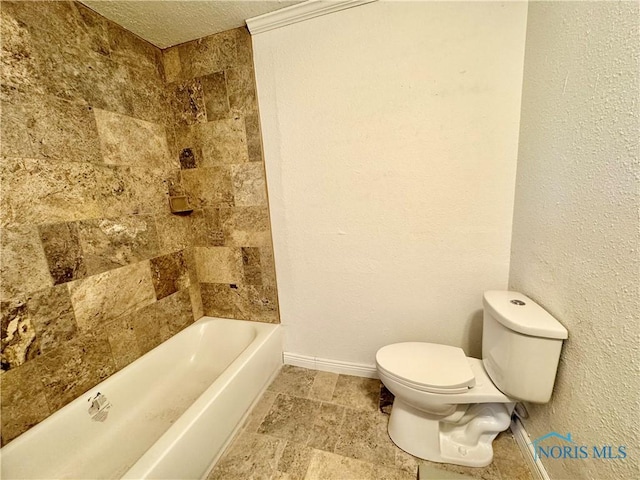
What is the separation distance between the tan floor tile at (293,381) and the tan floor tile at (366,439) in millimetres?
315

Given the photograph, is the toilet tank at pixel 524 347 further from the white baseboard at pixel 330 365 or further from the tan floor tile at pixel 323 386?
the tan floor tile at pixel 323 386

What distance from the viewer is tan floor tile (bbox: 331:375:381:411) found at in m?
1.32

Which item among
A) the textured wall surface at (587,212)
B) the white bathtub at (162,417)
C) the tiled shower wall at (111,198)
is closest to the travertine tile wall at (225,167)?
the tiled shower wall at (111,198)

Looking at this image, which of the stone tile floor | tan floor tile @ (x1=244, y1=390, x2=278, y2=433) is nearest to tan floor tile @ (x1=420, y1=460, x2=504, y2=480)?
the stone tile floor

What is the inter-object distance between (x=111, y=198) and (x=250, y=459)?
58.6 inches

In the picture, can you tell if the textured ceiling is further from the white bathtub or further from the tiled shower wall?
the white bathtub

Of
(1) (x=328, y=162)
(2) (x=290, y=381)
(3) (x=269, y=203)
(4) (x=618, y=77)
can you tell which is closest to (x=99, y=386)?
(2) (x=290, y=381)

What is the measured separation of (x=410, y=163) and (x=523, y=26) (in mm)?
731

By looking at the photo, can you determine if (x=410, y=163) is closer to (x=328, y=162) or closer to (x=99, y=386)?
(x=328, y=162)

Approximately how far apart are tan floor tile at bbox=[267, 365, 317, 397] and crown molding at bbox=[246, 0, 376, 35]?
2.15 m

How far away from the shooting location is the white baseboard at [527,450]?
924 millimetres

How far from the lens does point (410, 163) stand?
1238 millimetres

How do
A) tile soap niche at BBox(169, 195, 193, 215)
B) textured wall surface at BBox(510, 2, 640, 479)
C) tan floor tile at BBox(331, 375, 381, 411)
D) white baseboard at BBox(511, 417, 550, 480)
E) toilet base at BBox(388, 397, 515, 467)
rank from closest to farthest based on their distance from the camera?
textured wall surface at BBox(510, 2, 640, 479), white baseboard at BBox(511, 417, 550, 480), toilet base at BBox(388, 397, 515, 467), tan floor tile at BBox(331, 375, 381, 411), tile soap niche at BBox(169, 195, 193, 215)

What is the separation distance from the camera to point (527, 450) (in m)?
1.01
